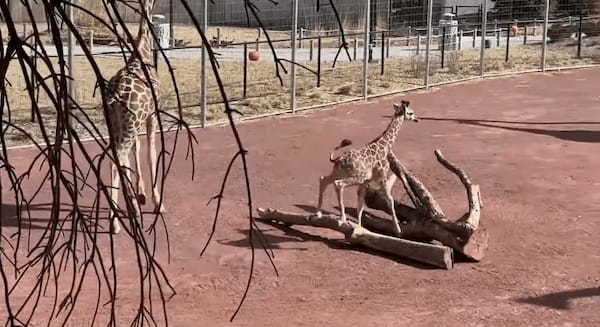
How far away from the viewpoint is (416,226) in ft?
24.9

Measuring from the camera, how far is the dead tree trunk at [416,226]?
6922mm

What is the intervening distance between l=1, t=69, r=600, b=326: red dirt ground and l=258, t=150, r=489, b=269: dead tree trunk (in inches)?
4.4

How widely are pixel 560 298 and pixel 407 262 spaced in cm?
129

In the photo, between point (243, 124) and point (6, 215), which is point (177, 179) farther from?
point (243, 124)

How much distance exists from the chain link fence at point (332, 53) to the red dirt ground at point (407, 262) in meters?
1.55

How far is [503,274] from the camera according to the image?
6.66 metres

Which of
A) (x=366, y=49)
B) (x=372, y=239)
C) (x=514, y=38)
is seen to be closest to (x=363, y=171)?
(x=372, y=239)

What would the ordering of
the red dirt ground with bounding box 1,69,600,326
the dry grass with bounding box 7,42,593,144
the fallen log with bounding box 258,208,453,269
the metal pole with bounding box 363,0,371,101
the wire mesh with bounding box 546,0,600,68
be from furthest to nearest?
the wire mesh with bounding box 546,0,600,68, the metal pole with bounding box 363,0,371,101, the dry grass with bounding box 7,42,593,144, the fallen log with bounding box 258,208,453,269, the red dirt ground with bounding box 1,69,600,326

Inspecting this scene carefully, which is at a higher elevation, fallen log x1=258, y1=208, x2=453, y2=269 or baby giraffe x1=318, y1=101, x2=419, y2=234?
baby giraffe x1=318, y1=101, x2=419, y2=234

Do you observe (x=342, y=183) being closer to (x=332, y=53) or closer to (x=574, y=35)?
(x=332, y=53)

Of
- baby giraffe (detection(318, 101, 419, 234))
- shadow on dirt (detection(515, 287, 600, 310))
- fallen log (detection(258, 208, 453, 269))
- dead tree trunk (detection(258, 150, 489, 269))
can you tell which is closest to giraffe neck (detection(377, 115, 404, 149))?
baby giraffe (detection(318, 101, 419, 234))

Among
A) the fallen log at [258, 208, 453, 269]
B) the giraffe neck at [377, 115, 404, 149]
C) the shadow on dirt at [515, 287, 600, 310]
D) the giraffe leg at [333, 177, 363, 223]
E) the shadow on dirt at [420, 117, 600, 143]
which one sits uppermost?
the giraffe neck at [377, 115, 404, 149]

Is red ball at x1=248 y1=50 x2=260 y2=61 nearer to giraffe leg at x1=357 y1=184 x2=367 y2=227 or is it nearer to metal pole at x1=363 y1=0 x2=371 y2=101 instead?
metal pole at x1=363 y1=0 x2=371 y2=101

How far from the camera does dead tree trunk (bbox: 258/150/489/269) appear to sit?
6.92m
